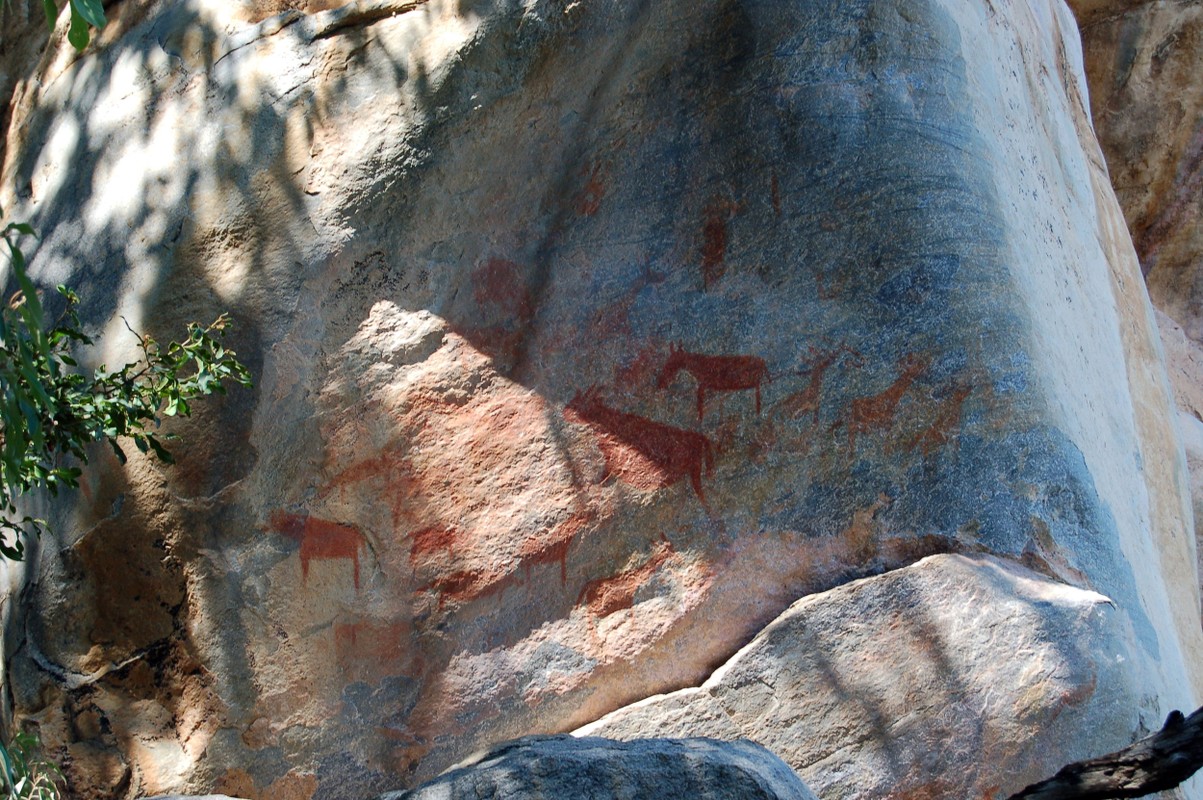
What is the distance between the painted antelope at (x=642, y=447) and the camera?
3.33m

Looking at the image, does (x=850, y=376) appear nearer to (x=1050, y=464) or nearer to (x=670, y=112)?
(x=1050, y=464)

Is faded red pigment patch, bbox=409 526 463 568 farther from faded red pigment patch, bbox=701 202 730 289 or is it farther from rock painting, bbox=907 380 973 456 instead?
rock painting, bbox=907 380 973 456

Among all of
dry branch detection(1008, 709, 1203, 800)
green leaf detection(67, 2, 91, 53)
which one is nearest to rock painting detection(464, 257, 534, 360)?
green leaf detection(67, 2, 91, 53)

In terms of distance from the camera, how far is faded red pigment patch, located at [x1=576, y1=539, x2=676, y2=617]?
3303 mm

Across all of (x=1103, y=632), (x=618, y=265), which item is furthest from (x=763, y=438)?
(x=1103, y=632)

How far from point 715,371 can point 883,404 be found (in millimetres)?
433

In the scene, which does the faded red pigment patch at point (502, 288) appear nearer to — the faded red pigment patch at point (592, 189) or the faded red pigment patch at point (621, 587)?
the faded red pigment patch at point (592, 189)

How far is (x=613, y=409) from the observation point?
3.43 m

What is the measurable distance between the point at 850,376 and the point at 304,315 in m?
1.46

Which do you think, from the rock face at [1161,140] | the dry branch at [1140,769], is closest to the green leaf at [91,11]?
the dry branch at [1140,769]

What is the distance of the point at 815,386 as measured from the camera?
128 inches

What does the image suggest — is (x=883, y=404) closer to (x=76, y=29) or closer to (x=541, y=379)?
(x=541, y=379)

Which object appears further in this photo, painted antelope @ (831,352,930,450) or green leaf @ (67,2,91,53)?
painted antelope @ (831,352,930,450)

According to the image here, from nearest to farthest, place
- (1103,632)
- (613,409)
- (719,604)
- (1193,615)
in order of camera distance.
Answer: (1103,632) → (719,604) → (613,409) → (1193,615)
